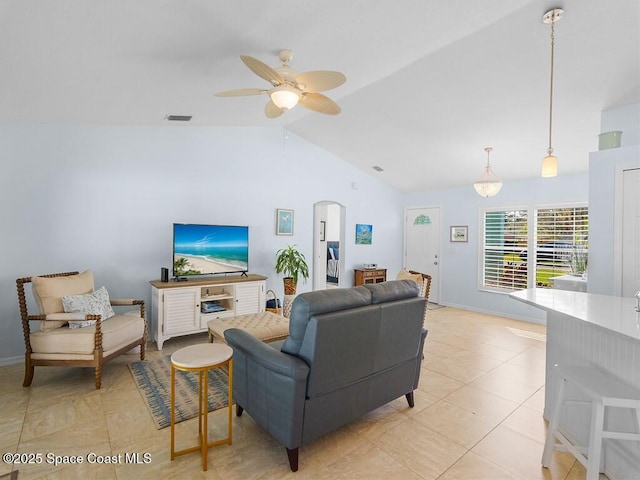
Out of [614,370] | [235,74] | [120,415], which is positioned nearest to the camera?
[614,370]

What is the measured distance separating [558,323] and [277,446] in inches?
85.8

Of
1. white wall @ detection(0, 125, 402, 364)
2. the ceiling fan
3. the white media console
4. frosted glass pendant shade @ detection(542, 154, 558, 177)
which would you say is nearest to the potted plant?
white wall @ detection(0, 125, 402, 364)

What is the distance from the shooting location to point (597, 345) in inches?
79.4

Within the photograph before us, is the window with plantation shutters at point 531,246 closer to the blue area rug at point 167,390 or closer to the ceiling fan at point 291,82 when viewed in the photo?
the ceiling fan at point 291,82

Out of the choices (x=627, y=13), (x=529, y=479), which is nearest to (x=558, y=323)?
(x=529, y=479)

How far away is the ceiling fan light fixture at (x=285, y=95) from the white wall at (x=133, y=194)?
260 centimetres

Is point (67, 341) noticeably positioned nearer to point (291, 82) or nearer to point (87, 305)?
point (87, 305)

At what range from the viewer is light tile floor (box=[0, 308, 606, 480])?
6.43 ft

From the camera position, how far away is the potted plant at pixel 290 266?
5246 millimetres

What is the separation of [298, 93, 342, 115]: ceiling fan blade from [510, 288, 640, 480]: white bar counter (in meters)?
2.04

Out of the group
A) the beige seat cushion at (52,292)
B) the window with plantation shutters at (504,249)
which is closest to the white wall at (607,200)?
the window with plantation shutters at (504,249)

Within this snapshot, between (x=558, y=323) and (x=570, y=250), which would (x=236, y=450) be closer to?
(x=558, y=323)

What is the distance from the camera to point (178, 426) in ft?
7.85

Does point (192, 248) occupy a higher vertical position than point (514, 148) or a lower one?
lower
